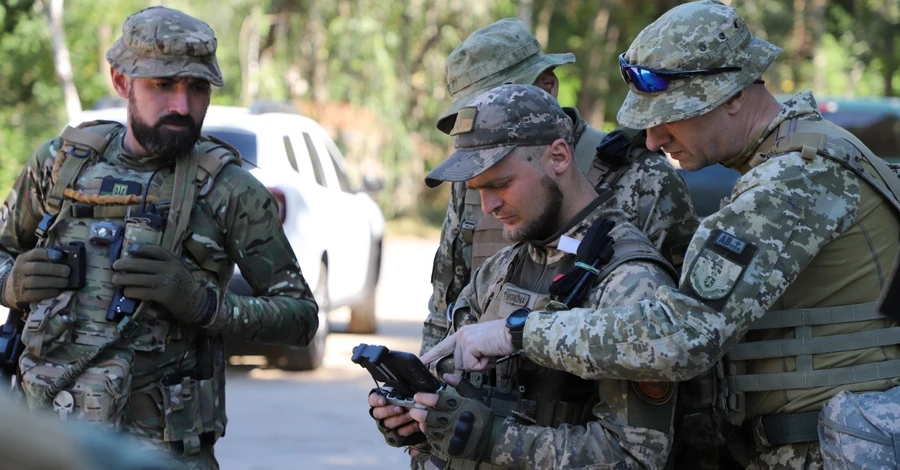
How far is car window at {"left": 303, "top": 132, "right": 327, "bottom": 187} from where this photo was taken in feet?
31.6

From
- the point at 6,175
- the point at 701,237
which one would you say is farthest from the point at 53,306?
the point at 6,175

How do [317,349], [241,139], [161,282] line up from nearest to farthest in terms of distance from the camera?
[161,282], [241,139], [317,349]

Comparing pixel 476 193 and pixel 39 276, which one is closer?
pixel 39 276

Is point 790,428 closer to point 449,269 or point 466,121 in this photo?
point 466,121

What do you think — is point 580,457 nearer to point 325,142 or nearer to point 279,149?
point 279,149

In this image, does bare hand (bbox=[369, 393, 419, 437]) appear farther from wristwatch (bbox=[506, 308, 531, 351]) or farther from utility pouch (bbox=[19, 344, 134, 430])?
utility pouch (bbox=[19, 344, 134, 430])

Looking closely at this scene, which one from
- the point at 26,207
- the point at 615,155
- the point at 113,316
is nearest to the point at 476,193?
the point at 615,155

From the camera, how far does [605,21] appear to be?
31.1 metres

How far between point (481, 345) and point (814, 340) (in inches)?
30.7

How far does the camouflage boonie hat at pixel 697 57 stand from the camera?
2.92m

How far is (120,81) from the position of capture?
13.4 feet

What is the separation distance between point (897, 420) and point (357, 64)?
19.4 m

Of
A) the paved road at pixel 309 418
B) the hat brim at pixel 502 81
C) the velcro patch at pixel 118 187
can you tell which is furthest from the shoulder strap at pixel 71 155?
the paved road at pixel 309 418

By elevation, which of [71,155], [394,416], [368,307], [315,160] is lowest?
[368,307]
